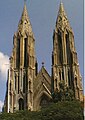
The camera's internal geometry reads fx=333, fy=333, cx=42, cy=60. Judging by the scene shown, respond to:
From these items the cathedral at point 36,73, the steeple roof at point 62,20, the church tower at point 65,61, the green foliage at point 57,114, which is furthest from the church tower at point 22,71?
the green foliage at point 57,114

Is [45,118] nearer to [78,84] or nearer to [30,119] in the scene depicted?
[30,119]

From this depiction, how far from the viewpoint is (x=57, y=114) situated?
26.6 metres

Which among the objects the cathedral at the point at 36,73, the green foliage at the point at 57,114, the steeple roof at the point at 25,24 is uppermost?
the steeple roof at the point at 25,24

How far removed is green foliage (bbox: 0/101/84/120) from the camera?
2617 centimetres

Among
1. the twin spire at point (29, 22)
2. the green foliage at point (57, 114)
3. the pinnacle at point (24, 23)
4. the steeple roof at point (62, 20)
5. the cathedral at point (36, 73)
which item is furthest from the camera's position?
the pinnacle at point (24, 23)

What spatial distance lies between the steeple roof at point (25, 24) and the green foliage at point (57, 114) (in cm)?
2083

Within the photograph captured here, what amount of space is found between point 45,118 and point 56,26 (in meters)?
23.8

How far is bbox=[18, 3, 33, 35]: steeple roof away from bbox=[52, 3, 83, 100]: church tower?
13.7ft

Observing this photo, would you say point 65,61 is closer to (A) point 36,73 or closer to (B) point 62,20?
(A) point 36,73

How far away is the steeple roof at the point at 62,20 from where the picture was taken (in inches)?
1905

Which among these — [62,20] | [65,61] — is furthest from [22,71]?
[62,20]

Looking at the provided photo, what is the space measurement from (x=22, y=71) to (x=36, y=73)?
3.78 meters

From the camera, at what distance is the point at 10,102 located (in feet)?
141

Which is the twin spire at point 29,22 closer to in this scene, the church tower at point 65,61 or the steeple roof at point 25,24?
the steeple roof at point 25,24
